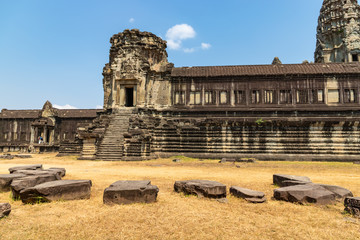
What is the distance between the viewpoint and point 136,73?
72.3ft

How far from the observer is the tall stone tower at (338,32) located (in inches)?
1421

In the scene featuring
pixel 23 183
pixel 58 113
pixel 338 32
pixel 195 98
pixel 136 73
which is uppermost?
pixel 338 32

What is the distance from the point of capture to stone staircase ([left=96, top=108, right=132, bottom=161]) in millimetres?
17469

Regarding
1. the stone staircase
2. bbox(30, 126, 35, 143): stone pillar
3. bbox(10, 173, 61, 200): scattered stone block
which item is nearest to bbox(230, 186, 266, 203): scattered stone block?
bbox(10, 173, 61, 200): scattered stone block

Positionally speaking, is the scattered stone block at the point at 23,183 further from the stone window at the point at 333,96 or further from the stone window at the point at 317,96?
the stone window at the point at 333,96

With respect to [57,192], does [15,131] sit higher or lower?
higher

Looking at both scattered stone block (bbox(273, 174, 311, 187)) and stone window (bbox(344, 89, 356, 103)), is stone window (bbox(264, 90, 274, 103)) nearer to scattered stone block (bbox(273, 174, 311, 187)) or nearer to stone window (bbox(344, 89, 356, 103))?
stone window (bbox(344, 89, 356, 103))

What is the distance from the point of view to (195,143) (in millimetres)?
20000

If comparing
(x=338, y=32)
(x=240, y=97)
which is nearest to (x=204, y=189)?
(x=240, y=97)

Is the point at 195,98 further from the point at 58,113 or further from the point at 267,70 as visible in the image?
the point at 58,113

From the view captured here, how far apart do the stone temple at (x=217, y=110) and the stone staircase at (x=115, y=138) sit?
0.09 m

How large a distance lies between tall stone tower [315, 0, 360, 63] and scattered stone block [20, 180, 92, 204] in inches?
1670

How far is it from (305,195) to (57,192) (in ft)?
18.6

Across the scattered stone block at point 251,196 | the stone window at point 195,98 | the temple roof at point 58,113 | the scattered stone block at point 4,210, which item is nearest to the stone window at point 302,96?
the stone window at point 195,98
